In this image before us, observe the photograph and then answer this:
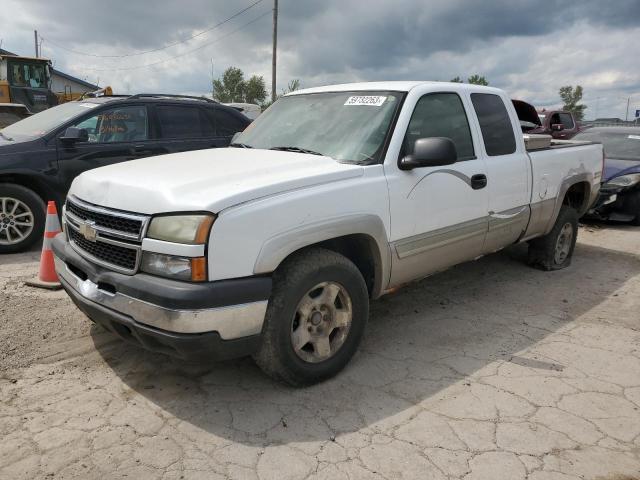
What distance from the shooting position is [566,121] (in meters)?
15.8

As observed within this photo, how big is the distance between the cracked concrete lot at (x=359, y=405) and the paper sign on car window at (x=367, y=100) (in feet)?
5.65

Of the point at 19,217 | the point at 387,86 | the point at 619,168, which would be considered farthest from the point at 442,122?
the point at 619,168

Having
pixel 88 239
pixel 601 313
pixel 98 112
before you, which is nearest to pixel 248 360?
pixel 88 239

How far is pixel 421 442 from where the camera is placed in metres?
2.72

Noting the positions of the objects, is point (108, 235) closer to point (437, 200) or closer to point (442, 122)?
point (437, 200)

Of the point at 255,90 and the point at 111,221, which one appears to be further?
the point at 255,90

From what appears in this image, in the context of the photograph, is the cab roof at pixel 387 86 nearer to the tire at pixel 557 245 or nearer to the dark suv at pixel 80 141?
the tire at pixel 557 245

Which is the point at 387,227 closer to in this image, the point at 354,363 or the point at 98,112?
the point at 354,363

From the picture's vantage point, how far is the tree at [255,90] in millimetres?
47500

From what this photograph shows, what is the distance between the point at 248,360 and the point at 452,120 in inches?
94.4

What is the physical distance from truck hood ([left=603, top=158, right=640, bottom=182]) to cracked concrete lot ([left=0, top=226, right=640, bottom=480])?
189 inches

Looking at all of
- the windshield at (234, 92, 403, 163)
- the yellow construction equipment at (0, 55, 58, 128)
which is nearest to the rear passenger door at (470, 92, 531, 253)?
the windshield at (234, 92, 403, 163)

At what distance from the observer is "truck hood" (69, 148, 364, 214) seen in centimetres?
276

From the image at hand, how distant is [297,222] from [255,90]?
154ft
